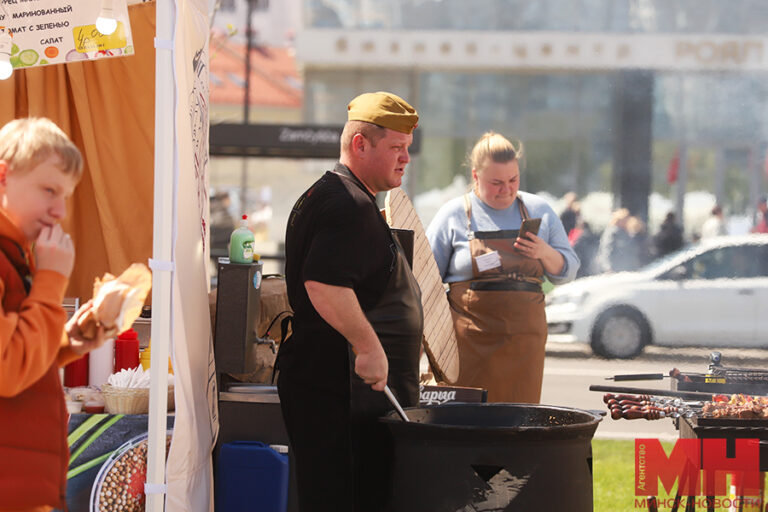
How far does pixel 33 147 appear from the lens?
82.5 inches

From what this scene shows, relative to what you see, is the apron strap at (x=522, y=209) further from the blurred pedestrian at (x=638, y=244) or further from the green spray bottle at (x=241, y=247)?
the blurred pedestrian at (x=638, y=244)

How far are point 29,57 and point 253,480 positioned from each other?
1.86 m

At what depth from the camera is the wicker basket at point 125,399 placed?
12.2ft

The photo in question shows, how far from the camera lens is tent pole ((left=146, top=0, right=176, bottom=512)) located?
3262mm

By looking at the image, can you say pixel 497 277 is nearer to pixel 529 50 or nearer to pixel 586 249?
pixel 586 249

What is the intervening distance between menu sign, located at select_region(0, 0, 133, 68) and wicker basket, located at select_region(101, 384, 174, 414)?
4.06 feet

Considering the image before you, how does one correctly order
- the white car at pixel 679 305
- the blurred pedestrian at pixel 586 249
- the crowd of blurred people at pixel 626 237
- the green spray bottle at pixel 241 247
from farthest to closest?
the crowd of blurred people at pixel 626 237 → the blurred pedestrian at pixel 586 249 → the white car at pixel 679 305 → the green spray bottle at pixel 241 247

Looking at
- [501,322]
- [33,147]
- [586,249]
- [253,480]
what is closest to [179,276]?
[253,480]

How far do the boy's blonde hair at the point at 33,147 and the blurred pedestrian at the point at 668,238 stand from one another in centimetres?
1309

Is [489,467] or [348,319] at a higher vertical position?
[348,319]

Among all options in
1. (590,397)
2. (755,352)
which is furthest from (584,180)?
(590,397)

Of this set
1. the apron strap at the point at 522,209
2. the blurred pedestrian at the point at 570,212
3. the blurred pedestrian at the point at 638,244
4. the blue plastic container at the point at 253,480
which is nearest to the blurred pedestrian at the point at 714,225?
the blurred pedestrian at the point at 638,244

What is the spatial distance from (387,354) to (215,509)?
4.06 feet

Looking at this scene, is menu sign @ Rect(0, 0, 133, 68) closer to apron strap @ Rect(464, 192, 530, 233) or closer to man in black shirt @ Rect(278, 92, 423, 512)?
man in black shirt @ Rect(278, 92, 423, 512)
